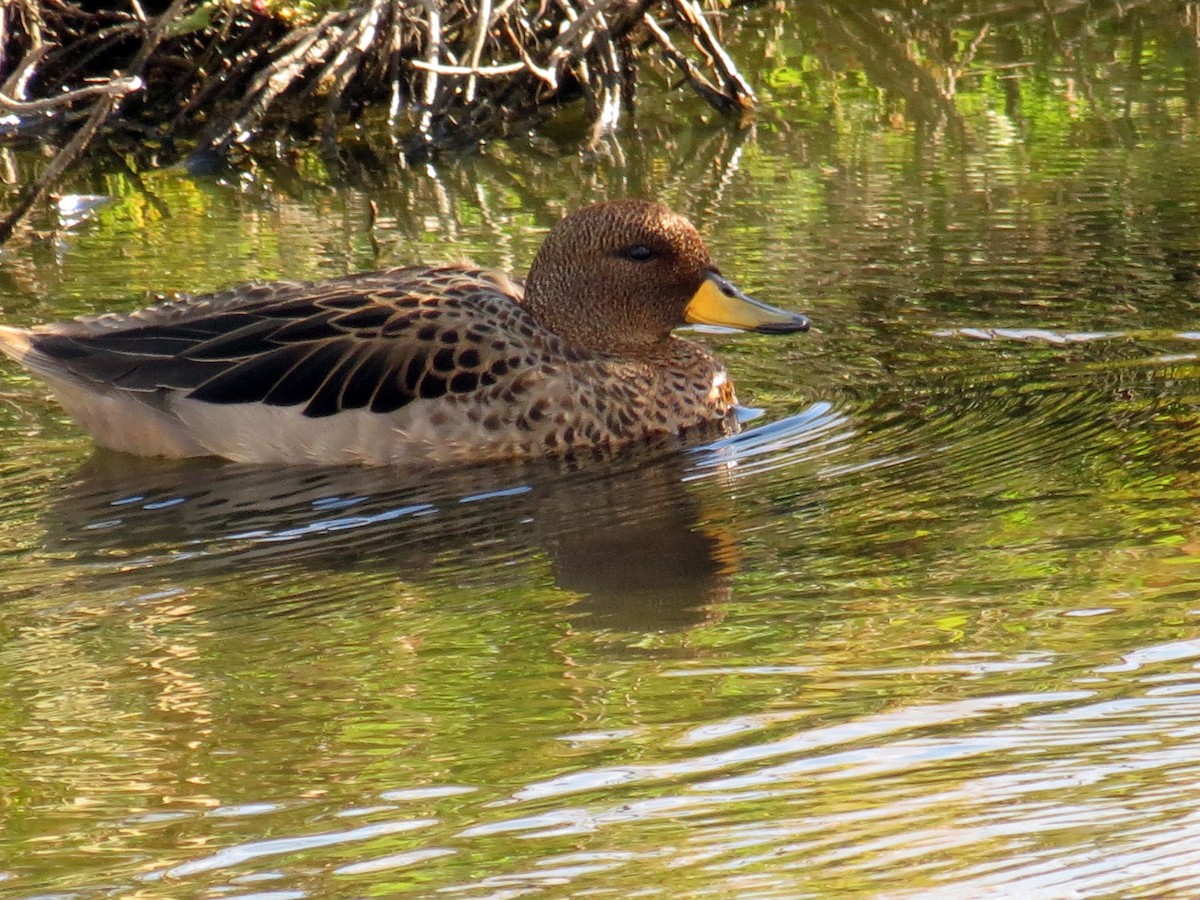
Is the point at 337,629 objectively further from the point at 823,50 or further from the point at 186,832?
the point at 823,50

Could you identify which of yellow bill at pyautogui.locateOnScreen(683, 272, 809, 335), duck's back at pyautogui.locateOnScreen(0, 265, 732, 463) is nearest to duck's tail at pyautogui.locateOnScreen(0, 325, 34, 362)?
duck's back at pyautogui.locateOnScreen(0, 265, 732, 463)

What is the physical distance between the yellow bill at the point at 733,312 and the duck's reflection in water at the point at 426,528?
2.38 ft

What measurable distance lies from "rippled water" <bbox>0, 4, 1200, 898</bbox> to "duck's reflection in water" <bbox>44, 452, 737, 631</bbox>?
0.02 metres

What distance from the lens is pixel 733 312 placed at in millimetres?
7219

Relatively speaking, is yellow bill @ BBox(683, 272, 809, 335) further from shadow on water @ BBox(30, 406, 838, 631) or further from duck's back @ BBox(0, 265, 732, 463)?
shadow on water @ BBox(30, 406, 838, 631)

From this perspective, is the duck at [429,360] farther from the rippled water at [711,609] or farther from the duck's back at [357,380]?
the rippled water at [711,609]

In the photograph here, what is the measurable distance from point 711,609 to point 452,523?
1326 millimetres

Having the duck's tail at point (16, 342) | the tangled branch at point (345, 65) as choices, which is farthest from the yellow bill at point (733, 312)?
the tangled branch at point (345, 65)

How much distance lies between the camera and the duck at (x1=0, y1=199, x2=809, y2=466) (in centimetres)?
682

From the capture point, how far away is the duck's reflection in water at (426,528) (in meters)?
5.31

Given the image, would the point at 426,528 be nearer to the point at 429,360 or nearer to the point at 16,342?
the point at 429,360

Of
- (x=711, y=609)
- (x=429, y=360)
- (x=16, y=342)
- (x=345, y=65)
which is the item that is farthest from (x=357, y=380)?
(x=345, y=65)

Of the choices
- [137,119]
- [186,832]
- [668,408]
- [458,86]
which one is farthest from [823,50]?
[186,832]

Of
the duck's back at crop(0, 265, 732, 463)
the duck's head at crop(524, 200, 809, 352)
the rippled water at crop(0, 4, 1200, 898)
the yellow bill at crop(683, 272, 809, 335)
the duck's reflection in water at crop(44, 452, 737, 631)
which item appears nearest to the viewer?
the rippled water at crop(0, 4, 1200, 898)
